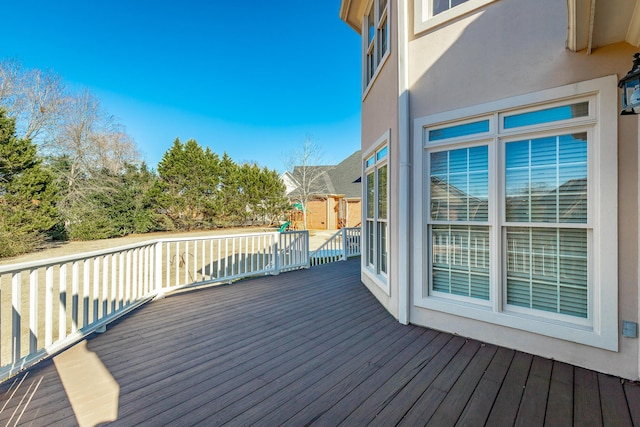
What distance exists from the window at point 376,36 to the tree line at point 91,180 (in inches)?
523

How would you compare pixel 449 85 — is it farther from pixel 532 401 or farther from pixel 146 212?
pixel 146 212

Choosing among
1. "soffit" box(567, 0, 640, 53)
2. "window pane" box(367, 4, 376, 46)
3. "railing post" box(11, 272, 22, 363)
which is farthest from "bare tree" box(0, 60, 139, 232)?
"soffit" box(567, 0, 640, 53)

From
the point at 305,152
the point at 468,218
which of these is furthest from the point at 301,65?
the point at 468,218

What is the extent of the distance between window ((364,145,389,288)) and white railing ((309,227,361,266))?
314 cm

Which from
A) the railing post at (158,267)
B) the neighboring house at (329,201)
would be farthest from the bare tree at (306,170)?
the railing post at (158,267)

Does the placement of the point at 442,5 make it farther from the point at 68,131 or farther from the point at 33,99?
the point at 68,131

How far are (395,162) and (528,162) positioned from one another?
141 centimetres

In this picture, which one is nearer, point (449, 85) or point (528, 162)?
point (528, 162)

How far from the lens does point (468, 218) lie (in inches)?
123

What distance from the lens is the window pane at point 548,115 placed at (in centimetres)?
252

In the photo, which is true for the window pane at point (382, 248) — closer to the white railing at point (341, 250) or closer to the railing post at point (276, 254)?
the railing post at point (276, 254)

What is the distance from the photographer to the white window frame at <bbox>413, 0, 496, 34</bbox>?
3012 millimetres

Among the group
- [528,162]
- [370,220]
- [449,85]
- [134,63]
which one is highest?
[134,63]

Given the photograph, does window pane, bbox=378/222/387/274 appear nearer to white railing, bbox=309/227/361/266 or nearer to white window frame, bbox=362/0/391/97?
white window frame, bbox=362/0/391/97
